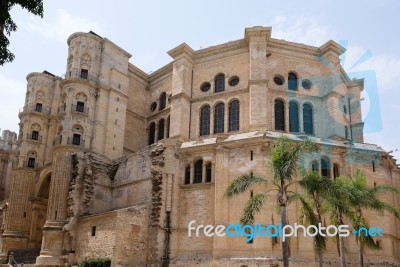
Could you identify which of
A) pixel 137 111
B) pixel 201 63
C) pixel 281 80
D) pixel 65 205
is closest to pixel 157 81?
pixel 137 111

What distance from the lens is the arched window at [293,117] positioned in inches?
1393

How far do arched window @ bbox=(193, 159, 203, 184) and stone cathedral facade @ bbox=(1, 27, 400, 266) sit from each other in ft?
0.35

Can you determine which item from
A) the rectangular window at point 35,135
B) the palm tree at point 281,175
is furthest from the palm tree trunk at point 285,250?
the rectangular window at point 35,135

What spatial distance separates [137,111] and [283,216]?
26.0m

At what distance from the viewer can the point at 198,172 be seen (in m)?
32.6

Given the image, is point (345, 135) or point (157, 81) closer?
point (345, 135)

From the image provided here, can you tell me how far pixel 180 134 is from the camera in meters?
35.5

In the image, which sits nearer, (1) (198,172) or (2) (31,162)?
(1) (198,172)

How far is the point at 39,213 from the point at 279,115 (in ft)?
80.8

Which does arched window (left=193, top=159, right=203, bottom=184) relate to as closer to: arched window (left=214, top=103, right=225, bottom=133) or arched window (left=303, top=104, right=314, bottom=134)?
arched window (left=214, top=103, right=225, bottom=133)

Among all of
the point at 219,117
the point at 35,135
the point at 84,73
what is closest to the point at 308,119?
the point at 219,117

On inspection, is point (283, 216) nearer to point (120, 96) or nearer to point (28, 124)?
point (120, 96)

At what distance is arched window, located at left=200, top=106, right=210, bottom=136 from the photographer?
36.7 metres

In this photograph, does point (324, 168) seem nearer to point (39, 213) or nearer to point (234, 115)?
point (234, 115)
